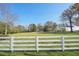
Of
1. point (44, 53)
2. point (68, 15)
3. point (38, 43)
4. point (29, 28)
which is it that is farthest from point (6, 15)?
point (68, 15)

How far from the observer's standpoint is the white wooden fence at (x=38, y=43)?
12.6ft

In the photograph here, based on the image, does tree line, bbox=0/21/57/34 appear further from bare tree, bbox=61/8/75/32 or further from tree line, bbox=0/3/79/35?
bare tree, bbox=61/8/75/32

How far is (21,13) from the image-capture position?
381 centimetres

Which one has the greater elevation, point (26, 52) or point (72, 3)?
point (72, 3)

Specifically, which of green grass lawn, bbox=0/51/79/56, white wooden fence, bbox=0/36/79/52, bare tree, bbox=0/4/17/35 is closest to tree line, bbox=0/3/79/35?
bare tree, bbox=0/4/17/35

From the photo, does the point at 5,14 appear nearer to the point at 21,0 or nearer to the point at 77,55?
the point at 21,0

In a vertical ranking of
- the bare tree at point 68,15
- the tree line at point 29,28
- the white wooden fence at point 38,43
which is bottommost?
the white wooden fence at point 38,43

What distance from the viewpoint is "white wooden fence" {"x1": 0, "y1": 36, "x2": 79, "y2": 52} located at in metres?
3.86

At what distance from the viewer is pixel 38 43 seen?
12.9 ft

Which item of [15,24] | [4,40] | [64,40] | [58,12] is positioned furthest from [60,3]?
[4,40]

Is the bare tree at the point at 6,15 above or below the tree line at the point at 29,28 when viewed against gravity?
above

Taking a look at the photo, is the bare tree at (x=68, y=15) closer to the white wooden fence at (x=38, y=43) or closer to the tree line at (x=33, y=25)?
the tree line at (x=33, y=25)

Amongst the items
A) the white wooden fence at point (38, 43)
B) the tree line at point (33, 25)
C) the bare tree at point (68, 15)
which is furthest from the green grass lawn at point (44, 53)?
the bare tree at point (68, 15)

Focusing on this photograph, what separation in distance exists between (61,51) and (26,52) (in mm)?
737
